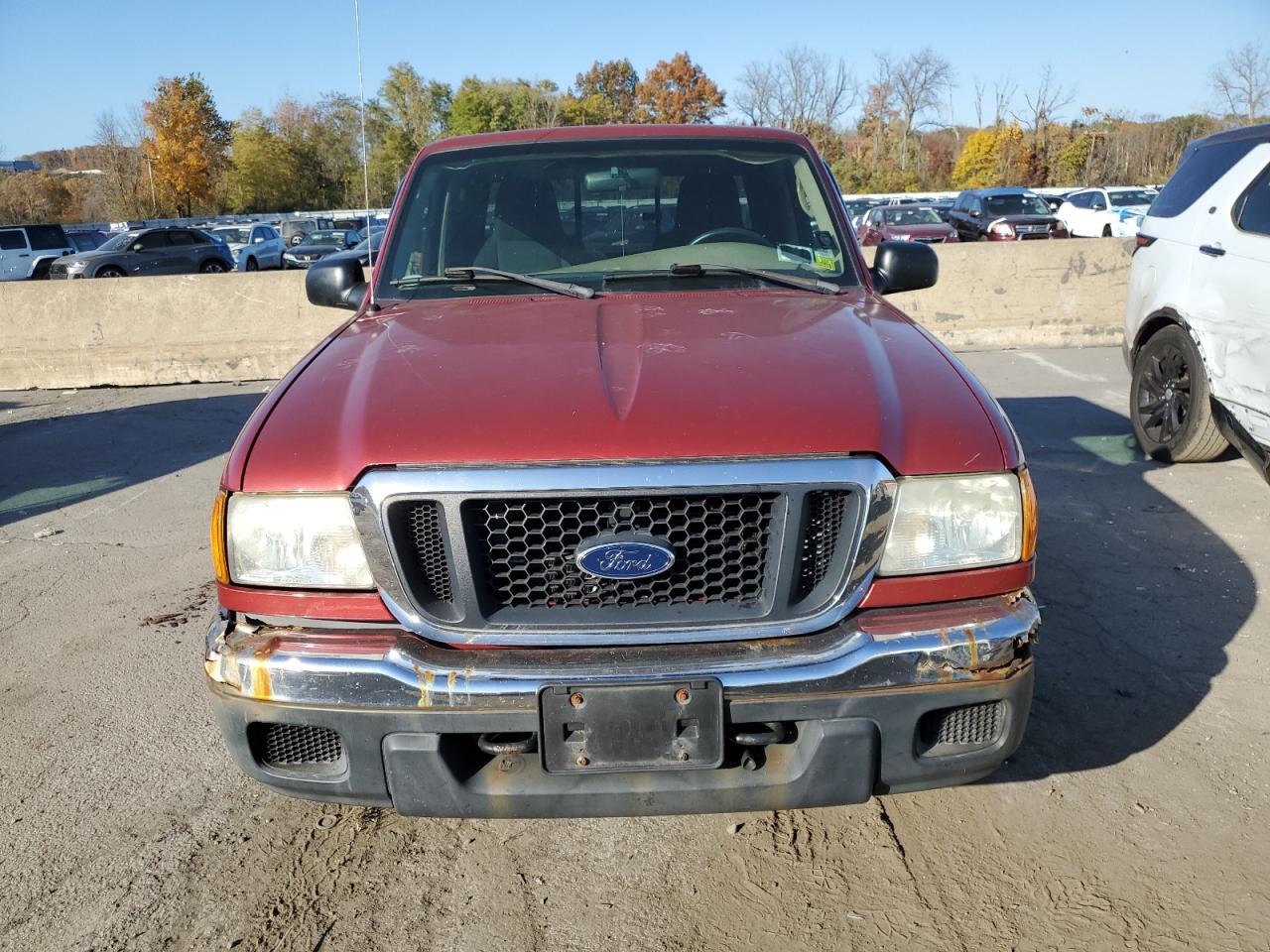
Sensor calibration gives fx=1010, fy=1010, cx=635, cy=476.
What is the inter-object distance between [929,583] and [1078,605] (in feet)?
7.26

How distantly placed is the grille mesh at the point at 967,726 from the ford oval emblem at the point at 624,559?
0.69 meters

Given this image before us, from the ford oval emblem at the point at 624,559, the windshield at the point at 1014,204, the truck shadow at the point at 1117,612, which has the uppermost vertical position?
the ford oval emblem at the point at 624,559

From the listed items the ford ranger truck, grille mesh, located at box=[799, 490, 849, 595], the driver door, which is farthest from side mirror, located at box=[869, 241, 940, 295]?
the driver door

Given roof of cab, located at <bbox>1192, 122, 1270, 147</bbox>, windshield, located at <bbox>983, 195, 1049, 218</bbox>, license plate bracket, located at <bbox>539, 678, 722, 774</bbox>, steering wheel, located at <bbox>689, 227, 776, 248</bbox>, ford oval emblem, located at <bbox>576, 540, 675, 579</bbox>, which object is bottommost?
windshield, located at <bbox>983, 195, 1049, 218</bbox>

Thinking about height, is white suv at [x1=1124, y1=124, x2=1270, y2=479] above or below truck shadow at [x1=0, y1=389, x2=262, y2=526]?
above

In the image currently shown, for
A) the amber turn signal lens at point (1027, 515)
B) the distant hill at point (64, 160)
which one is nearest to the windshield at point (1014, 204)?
the amber turn signal lens at point (1027, 515)

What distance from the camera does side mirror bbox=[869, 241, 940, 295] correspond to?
11.7 feet

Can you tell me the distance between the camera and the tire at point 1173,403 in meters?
5.57

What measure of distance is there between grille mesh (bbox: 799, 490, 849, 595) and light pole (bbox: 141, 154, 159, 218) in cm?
6188

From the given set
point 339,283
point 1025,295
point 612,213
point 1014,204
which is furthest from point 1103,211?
point 339,283

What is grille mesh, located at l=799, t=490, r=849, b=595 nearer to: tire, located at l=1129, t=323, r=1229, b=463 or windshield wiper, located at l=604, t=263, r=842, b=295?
windshield wiper, located at l=604, t=263, r=842, b=295

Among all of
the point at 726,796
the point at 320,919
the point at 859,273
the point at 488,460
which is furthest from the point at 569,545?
the point at 859,273

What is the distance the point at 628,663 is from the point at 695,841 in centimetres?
86

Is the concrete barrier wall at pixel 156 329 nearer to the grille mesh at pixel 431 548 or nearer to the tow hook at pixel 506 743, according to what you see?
the grille mesh at pixel 431 548
